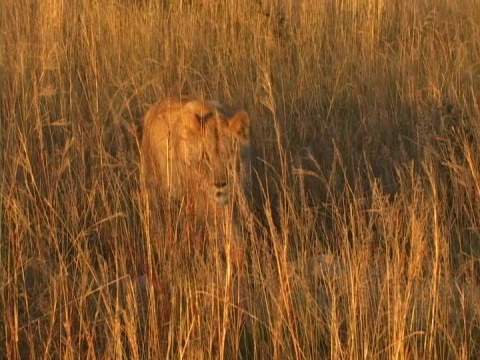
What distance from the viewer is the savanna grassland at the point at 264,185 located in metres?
3.11

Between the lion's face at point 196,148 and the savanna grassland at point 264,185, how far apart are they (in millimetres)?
131

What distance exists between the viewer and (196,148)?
168 inches

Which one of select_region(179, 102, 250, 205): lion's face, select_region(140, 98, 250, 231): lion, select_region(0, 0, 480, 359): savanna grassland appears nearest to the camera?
select_region(0, 0, 480, 359): savanna grassland

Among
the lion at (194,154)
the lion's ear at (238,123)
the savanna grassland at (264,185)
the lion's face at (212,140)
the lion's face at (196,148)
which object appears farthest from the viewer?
the lion's ear at (238,123)

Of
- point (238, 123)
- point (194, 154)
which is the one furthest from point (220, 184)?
point (238, 123)

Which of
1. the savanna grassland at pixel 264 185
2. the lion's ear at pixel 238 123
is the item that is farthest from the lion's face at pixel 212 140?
the savanna grassland at pixel 264 185

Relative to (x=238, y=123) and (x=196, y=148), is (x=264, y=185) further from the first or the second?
(x=196, y=148)

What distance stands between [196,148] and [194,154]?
1.2 inches

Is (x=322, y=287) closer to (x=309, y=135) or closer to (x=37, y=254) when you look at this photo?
(x=37, y=254)

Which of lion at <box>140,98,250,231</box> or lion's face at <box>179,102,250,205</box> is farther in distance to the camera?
lion's face at <box>179,102,250,205</box>

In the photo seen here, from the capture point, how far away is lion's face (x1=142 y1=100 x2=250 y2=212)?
13.0 feet

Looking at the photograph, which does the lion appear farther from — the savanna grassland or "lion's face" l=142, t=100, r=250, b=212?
the savanna grassland

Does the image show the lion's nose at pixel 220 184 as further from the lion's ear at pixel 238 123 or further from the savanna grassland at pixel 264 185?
the lion's ear at pixel 238 123

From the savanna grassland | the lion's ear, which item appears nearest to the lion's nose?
the savanna grassland
